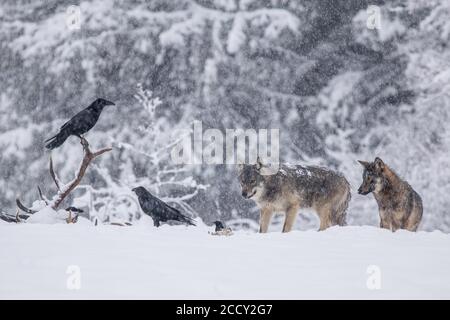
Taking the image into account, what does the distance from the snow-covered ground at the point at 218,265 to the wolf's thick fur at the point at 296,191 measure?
9.80 ft

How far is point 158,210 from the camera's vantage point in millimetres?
7438

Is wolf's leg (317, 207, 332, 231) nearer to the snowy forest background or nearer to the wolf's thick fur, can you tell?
the wolf's thick fur

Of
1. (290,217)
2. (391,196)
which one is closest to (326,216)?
(290,217)

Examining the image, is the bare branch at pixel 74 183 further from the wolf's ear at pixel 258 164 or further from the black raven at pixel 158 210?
the wolf's ear at pixel 258 164

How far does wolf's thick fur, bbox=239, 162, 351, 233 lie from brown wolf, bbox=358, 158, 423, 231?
1696 millimetres

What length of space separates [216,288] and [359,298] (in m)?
0.81

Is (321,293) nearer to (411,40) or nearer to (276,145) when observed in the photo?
(276,145)

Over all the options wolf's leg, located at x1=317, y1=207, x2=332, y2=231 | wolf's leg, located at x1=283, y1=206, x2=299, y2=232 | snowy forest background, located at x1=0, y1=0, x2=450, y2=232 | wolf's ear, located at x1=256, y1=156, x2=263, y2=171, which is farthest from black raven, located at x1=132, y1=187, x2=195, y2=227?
snowy forest background, located at x1=0, y1=0, x2=450, y2=232

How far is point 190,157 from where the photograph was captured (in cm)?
1628

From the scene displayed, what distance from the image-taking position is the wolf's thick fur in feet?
28.8

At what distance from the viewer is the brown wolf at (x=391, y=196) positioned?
704cm

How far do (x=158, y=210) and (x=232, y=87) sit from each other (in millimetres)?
9961

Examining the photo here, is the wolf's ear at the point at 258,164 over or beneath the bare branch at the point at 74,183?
beneath

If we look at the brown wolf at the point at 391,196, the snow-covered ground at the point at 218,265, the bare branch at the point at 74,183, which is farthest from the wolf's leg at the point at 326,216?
the bare branch at the point at 74,183
